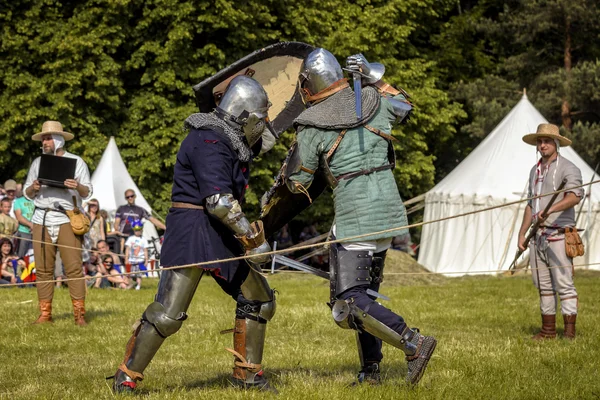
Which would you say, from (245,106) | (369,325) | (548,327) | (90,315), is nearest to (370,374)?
(369,325)

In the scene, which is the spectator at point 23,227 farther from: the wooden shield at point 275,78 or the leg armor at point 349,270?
the leg armor at point 349,270

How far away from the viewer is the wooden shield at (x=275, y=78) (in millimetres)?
6098

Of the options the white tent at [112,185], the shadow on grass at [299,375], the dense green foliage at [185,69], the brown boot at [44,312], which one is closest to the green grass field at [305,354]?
the shadow on grass at [299,375]

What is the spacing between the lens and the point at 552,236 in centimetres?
834

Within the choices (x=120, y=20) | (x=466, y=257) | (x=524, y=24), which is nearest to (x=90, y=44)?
(x=120, y=20)

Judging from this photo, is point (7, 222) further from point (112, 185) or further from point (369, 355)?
point (369, 355)

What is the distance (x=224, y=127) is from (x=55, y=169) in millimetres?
3910

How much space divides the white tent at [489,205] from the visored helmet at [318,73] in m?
13.7

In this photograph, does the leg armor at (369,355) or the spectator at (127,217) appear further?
the spectator at (127,217)

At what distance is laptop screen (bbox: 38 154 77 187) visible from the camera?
29.5 ft

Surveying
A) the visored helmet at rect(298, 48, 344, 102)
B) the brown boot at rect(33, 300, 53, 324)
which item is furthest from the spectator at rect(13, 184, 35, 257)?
the visored helmet at rect(298, 48, 344, 102)

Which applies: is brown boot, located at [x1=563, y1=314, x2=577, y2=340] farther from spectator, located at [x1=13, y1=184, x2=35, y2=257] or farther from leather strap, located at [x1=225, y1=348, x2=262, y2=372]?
spectator, located at [x1=13, y1=184, x2=35, y2=257]

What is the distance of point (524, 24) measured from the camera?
2606cm

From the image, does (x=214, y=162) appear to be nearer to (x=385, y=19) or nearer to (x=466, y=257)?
(x=466, y=257)
